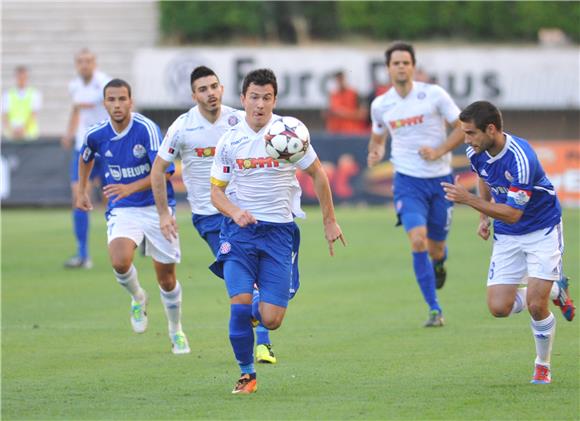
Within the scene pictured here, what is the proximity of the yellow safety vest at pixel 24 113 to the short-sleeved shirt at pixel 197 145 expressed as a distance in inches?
667

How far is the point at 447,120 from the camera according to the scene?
13.2 meters

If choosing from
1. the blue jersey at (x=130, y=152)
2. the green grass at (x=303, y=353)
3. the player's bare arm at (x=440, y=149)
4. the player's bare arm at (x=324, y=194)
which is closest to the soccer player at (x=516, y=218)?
the green grass at (x=303, y=353)

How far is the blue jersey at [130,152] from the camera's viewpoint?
11375mm

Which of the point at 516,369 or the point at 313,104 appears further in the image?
the point at 313,104

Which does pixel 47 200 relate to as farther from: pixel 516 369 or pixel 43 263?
pixel 516 369

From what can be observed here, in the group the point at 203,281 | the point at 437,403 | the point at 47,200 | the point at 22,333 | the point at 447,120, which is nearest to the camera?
the point at 437,403

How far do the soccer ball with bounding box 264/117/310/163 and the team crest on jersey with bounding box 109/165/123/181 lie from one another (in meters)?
2.72

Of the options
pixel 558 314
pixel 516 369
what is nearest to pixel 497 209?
pixel 516 369

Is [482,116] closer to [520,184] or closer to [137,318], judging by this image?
[520,184]

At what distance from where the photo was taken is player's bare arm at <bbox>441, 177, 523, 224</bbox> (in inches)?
349

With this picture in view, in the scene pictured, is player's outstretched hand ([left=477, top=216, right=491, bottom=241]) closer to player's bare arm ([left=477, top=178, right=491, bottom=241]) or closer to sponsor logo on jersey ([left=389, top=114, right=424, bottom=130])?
player's bare arm ([left=477, top=178, right=491, bottom=241])

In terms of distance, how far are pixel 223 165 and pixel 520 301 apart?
261 cm

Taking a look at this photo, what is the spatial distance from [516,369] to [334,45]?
2320 centimetres

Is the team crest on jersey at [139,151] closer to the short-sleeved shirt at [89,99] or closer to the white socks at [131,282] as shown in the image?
the white socks at [131,282]
